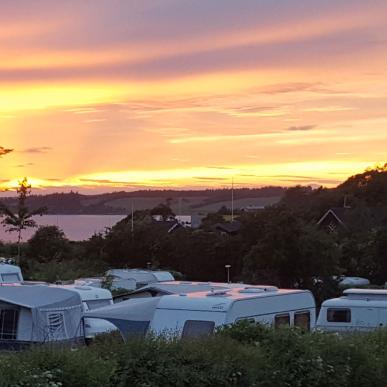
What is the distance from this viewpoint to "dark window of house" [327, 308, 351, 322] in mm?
19511

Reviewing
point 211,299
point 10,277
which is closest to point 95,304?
point 10,277

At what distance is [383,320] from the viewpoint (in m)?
18.7

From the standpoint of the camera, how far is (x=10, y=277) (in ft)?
74.9

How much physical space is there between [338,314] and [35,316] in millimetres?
7424

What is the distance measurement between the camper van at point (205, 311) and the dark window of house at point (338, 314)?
3.42 metres

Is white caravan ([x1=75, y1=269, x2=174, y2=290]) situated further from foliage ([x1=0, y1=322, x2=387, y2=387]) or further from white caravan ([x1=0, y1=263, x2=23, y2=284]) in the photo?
foliage ([x1=0, y1=322, x2=387, y2=387])

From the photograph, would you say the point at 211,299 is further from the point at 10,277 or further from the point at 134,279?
the point at 134,279

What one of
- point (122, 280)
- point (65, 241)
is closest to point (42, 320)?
point (122, 280)

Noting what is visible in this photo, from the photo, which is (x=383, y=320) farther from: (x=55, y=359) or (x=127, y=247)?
(x=127, y=247)

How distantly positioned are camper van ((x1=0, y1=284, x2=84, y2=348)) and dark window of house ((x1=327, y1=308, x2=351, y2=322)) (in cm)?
615

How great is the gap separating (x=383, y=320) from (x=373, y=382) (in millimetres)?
10149

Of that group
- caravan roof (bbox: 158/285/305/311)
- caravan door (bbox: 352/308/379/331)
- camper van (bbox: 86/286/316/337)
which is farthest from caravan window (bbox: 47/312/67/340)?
caravan door (bbox: 352/308/379/331)

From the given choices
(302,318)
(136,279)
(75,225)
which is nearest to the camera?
(302,318)

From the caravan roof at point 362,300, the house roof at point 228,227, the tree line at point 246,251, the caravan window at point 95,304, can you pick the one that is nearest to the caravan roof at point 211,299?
the caravan roof at point 362,300
